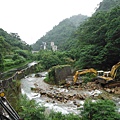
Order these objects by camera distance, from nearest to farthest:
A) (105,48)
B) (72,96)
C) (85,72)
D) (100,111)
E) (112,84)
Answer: (100,111), (72,96), (112,84), (85,72), (105,48)

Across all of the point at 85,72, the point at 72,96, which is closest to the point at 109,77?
the point at 85,72

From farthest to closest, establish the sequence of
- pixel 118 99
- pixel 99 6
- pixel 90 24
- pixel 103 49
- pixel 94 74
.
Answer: pixel 99 6 → pixel 90 24 → pixel 103 49 → pixel 94 74 → pixel 118 99

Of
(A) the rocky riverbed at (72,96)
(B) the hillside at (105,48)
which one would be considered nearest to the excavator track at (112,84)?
(A) the rocky riverbed at (72,96)

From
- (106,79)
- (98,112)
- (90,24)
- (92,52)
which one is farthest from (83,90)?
(90,24)

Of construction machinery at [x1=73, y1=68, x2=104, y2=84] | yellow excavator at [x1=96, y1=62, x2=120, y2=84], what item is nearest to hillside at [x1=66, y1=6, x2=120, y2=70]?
construction machinery at [x1=73, y1=68, x2=104, y2=84]

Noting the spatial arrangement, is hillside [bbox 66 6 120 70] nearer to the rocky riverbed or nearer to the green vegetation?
the rocky riverbed

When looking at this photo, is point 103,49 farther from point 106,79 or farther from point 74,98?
point 74,98

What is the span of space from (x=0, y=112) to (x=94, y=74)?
1572 cm

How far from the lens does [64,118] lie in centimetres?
799

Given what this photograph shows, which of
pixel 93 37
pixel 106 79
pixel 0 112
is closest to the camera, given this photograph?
pixel 0 112

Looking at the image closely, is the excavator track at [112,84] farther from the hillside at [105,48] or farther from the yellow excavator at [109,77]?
the hillside at [105,48]

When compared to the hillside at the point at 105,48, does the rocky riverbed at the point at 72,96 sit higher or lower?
lower

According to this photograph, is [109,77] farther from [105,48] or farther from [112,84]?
[105,48]

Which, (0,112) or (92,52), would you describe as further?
(92,52)
